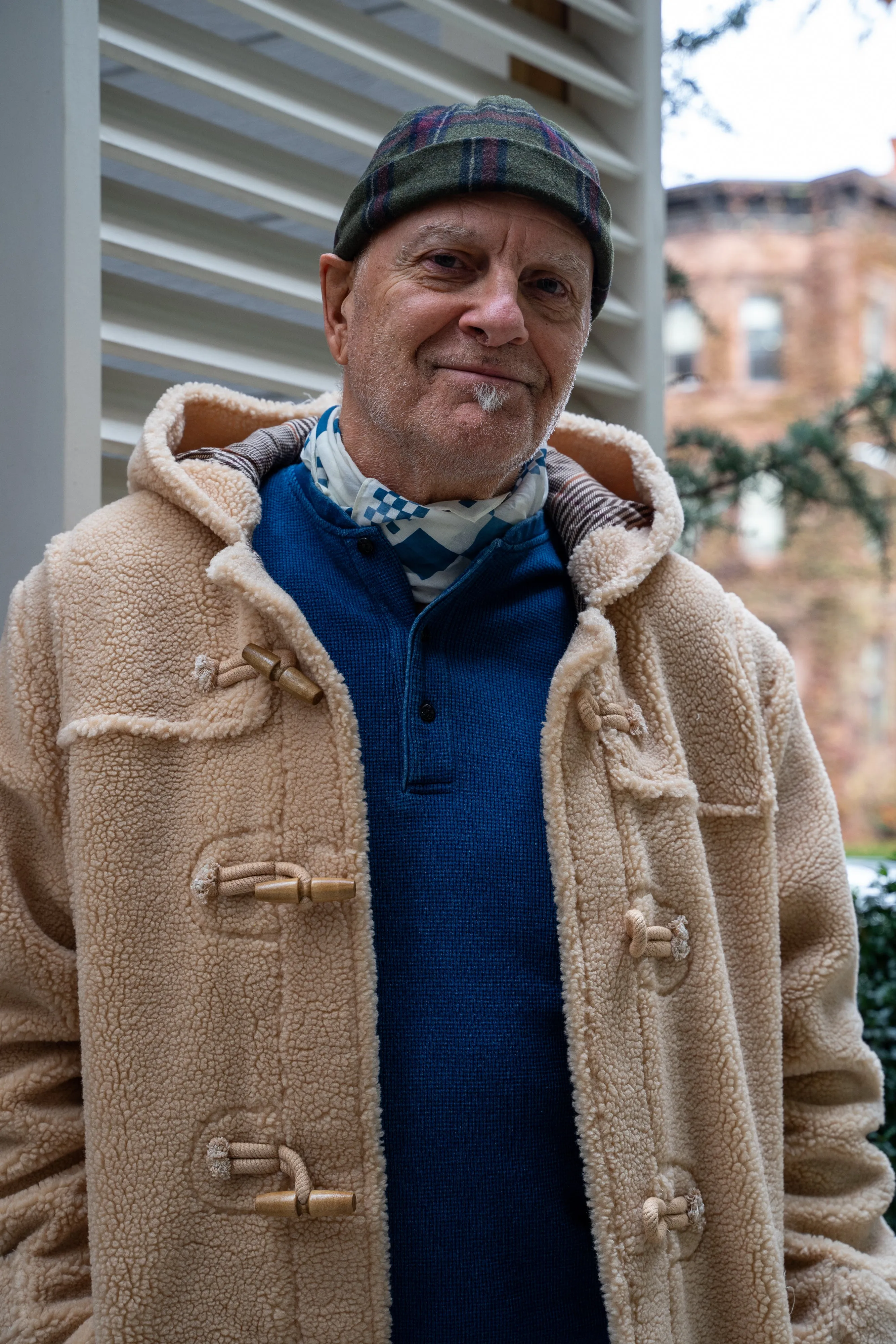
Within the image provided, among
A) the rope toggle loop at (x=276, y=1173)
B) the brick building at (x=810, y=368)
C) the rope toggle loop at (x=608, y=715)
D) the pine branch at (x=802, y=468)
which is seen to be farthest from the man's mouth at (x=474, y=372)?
the brick building at (x=810, y=368)

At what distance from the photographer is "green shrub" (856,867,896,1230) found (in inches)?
111

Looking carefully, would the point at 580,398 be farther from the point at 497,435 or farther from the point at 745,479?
the point at 497,435

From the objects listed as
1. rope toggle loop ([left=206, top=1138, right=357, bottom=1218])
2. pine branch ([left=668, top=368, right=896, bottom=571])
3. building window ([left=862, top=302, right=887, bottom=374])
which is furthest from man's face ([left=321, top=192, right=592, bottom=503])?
building window ([left=862, top=302, right=887, bottom=374])

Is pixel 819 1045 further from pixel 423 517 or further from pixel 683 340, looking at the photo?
pixel 683 340

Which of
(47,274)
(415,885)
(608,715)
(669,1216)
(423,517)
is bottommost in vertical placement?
(669,1216)

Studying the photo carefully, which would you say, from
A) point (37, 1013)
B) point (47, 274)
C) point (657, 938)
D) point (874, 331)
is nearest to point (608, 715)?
point (657, 938)

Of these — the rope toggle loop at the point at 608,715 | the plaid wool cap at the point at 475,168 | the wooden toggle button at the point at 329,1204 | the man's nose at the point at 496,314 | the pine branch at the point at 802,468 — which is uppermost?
the pine branch at the point at 802,468

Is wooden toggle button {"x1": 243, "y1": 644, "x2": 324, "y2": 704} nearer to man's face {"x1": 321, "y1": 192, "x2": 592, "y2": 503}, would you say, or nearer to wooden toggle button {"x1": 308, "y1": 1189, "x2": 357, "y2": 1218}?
man's face {"x1": 321, "y1": 192, "x2": 592, "y2": 503}

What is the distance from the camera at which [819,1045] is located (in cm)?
191

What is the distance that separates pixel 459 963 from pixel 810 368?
19.0m

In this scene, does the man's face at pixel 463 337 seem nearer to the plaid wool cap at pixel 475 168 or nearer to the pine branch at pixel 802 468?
the plaid wool cap at pixel 475 168

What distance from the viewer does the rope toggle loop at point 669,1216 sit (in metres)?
1.59

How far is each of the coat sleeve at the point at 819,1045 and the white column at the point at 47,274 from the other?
1.23 metres

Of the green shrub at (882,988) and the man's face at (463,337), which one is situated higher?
the man's face at (463,337)
